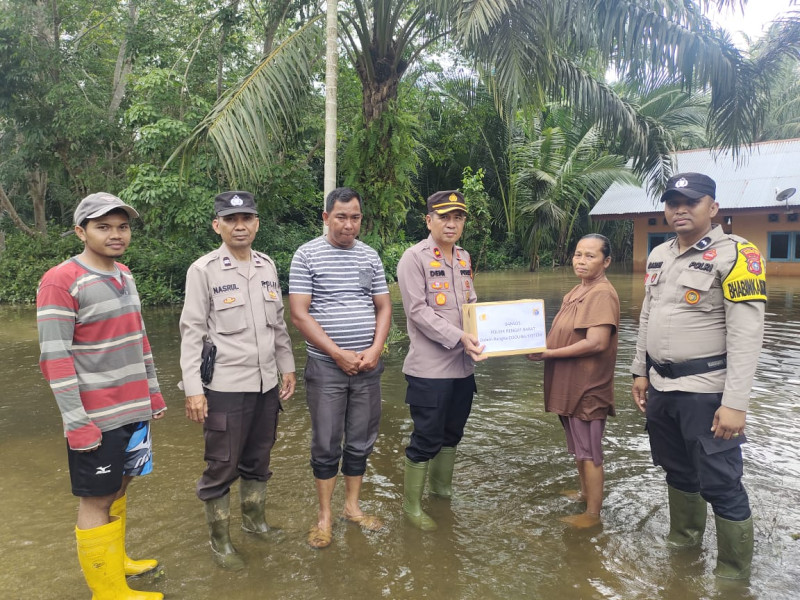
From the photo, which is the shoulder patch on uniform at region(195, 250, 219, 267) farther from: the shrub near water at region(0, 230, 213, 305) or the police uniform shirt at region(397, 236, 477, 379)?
Answer: the shrub near water at region(0, 230, 213, 305)

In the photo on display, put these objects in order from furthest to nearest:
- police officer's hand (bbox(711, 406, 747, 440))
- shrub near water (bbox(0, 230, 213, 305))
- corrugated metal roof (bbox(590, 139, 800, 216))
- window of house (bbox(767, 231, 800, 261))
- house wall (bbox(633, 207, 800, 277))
A: window of house (bbox(767, 231, 800, 261)), house wall (bbox(633, 207, 800, 277)), corrugated metal roof (bbox(590, 139, 800, 216)), shrub near water (bbox(0, 230, 213, 305)), police officer's hand (bbox(711, 406, 747, 440))

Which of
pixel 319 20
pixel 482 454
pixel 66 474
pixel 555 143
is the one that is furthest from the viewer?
pixel 555 143

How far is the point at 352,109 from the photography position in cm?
1334

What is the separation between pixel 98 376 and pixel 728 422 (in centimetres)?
287

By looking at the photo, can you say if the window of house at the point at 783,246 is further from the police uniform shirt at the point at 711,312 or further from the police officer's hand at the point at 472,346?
the police officer's hand at the point at 472,346

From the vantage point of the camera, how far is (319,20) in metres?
7.55

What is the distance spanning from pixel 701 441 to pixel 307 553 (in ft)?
6.89

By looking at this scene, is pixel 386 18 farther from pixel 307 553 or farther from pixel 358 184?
pixel 307 553

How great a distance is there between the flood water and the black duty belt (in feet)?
3.29

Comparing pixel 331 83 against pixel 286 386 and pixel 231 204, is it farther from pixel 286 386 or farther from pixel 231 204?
pixel 286 386

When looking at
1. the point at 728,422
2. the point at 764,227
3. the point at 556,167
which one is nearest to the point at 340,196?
the point at 728,422

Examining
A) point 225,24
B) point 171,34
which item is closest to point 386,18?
point 225,24

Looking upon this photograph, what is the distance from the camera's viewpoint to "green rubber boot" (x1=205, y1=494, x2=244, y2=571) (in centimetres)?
307

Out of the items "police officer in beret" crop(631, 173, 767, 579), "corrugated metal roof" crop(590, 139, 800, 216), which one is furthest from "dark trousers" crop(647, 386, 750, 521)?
"corrugated metal roof" crop(590, 139, 800, 216)
